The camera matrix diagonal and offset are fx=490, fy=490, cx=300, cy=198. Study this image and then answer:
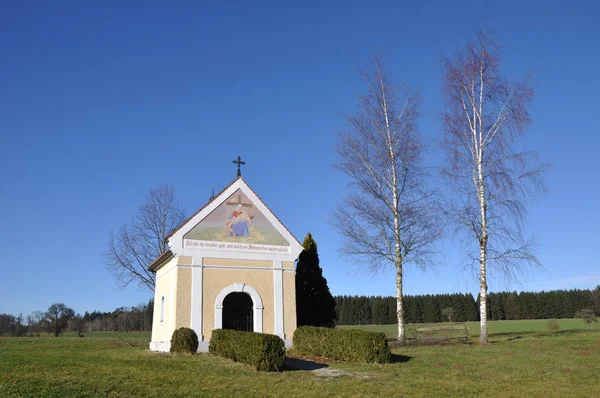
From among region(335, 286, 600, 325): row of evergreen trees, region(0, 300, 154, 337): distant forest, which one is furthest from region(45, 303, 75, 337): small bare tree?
region(335, 286, 600, 325): row of evergreen trees

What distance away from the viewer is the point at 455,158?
879 inches

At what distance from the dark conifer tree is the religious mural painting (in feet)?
15.1

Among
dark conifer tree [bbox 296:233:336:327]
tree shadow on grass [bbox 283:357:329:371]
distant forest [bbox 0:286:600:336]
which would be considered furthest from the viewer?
distant forest [bbox 0:286:600:336]

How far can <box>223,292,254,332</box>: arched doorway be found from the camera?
23.1 m

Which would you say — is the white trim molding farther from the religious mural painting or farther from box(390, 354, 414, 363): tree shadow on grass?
box(390, 354, 414, 363): tree shadow on grass

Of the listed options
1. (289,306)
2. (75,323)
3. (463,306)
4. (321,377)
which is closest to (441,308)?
(463,306)

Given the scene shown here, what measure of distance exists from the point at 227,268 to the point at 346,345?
6484 millimetres

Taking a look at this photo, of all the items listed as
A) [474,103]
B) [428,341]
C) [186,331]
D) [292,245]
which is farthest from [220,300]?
[474,103]

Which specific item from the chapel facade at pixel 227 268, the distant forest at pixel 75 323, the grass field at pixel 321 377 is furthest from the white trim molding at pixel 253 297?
the distant forest at pixel 75 323

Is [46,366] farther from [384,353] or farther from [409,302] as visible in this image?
[409,302]

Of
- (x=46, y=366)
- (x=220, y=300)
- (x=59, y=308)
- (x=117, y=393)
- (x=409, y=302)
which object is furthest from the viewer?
(x=409, y=302)

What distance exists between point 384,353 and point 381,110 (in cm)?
1278

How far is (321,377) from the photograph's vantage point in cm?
1364

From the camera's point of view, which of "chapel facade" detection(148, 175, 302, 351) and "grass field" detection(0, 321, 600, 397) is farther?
"chapel facade" detection(148, 175, 302, 351)
